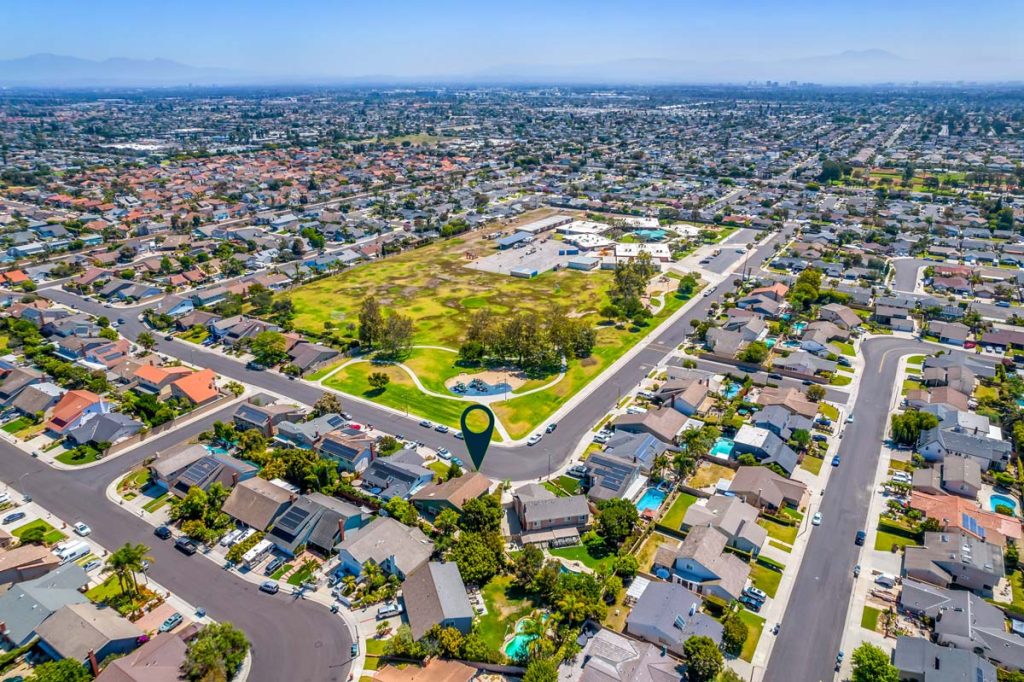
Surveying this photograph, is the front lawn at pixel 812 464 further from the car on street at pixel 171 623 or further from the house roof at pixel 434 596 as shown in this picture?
the car on street at pixel 171 623

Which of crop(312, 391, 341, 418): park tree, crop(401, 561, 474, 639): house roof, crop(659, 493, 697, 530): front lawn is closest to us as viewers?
crop(401, 561, 474, 639): house roof

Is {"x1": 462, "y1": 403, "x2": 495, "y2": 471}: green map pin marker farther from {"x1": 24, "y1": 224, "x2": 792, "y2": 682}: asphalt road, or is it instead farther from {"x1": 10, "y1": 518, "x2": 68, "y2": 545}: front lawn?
{"x1": 10, "y1": 518, "x2": 68, "y2": 545}: front lawn

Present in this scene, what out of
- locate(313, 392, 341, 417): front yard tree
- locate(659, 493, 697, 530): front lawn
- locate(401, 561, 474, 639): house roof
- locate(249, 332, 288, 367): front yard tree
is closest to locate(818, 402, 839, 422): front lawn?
locate(659, 493, 697, 530): front lawn

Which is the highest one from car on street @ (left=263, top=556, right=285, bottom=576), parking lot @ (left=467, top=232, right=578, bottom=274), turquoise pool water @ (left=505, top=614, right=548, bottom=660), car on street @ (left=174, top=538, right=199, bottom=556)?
parking lot @ (left=467, top=232, right=578, bottom=274)

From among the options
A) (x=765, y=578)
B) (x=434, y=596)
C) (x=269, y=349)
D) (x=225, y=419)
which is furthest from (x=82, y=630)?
(x=765, y=578)

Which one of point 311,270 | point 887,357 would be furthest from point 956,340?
point 311,270

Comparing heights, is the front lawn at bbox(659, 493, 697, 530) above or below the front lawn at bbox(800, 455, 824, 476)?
below
